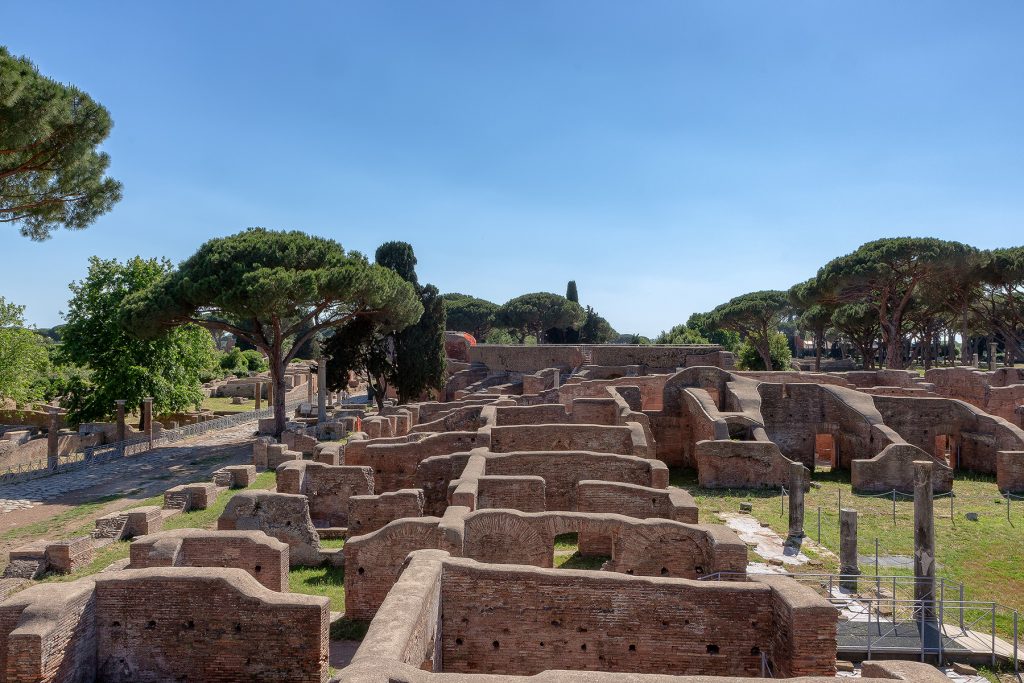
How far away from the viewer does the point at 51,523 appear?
619 inches

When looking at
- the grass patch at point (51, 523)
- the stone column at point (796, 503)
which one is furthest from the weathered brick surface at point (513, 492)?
the grass patch at point (51, 523)

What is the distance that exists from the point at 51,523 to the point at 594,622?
46.4 ft

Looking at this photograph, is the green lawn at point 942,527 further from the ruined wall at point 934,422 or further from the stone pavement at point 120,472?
the stone pavement at point 120,472

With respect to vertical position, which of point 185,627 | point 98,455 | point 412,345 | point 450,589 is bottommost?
point 98,455

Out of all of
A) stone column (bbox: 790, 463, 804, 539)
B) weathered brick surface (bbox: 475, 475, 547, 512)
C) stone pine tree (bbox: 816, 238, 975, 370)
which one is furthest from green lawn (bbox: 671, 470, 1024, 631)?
stone pine tree (bbox: 816, 238, 975, 370)

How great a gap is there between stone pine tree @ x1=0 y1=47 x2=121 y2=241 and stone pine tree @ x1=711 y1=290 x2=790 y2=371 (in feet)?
128

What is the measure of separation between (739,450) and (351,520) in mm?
9881

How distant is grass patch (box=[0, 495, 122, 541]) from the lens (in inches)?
585

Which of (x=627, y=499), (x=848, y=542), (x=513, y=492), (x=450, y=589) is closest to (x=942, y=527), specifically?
(x=848, y=542)

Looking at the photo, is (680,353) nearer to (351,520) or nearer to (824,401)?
(824,401)

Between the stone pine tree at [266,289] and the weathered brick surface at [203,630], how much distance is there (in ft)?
58.6

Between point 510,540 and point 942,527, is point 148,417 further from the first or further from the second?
point 942,527

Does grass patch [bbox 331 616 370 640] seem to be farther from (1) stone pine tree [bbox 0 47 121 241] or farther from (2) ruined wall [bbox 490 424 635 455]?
→ (1) stone pine tree [bbox 0 47 121 241]

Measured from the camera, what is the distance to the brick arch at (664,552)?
9.27 metres
